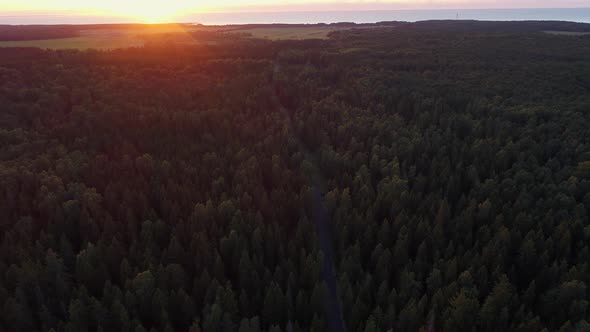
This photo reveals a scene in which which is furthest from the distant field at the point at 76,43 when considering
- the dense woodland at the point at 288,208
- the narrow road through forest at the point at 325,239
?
the narrow road through forest at the point at 325,239

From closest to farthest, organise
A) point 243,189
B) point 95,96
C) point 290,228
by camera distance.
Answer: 1. point 290,228
2. point 243,189
3. point 95,96

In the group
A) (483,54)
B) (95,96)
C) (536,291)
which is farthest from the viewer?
(483,54)

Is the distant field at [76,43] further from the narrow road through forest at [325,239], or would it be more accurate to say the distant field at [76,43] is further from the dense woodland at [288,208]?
the narrow road through forest at [325,239]

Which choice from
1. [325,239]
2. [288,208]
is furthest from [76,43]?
[325,239]

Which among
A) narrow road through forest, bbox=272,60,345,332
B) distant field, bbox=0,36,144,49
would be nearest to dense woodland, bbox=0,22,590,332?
narrow road through forest, bbox=272,60,345,332

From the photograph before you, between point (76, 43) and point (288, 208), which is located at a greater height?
point (76, 43)

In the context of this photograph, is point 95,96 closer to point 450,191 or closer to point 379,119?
point 379,119

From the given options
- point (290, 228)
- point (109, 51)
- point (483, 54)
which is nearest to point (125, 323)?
point (290, 228)

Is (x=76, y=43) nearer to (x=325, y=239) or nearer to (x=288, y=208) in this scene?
(x=288, y=208)
